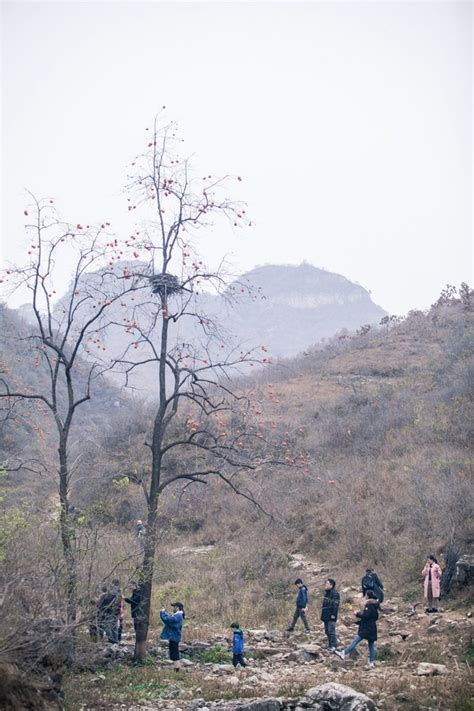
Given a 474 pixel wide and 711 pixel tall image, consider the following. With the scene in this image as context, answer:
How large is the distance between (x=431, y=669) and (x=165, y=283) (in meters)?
6.99

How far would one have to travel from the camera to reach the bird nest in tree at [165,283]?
10539 millimetres

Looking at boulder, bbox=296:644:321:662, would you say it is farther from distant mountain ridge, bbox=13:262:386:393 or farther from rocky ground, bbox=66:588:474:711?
distant mountain ridge, bbox=13:262:386:393

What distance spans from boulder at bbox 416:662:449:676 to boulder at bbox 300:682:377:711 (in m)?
1.91

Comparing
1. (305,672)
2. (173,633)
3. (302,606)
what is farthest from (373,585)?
(173,633)

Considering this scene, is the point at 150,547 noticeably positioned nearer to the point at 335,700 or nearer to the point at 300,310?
the point at 335,700

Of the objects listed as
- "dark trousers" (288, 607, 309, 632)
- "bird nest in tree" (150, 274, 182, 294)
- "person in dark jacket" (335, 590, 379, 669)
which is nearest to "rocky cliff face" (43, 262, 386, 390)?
"dark trousers" (288, 607, 309, 632)

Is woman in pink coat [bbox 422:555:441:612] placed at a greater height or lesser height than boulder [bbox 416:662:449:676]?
greater

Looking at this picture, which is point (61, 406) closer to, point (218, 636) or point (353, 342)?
point (353, 342)

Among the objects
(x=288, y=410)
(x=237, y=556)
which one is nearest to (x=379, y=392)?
(x=288, y=410)

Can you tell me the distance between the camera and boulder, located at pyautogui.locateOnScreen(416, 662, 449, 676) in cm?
873

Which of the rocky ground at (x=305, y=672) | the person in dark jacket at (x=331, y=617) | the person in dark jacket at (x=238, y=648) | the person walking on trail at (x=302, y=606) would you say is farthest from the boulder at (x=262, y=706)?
the person walking on trail at (x=302, y=606)

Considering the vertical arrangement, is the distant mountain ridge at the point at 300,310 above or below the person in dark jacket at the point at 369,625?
above

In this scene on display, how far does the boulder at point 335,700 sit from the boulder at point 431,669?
1914mm

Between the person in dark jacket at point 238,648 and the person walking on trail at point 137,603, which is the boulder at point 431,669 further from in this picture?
the person walking on trail at point 137,603
